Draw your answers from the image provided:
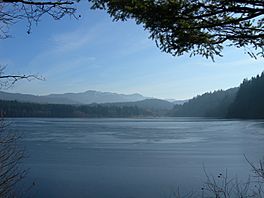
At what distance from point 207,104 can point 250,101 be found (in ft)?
155

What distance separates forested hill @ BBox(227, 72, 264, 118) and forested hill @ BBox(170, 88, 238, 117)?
18.7m

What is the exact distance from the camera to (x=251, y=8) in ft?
12.9

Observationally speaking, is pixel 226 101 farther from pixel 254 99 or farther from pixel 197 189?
pixel 197 189

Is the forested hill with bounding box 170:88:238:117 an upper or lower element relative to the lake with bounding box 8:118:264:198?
upper

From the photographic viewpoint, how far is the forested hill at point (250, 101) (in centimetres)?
7643

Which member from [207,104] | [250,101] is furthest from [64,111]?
[250,101]

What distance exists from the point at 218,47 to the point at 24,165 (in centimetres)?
1334

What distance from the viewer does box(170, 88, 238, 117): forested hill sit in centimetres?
10934

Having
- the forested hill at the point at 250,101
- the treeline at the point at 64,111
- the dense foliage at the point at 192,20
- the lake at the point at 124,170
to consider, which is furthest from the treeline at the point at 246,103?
the dense foliage at the point at 192,20

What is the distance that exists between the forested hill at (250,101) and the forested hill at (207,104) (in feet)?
61.5

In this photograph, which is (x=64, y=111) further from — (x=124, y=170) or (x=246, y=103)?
(x=124, y=170)

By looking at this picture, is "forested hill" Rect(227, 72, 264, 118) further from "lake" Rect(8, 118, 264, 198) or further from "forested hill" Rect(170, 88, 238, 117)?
"lake" Rect(8, 118, 264, 198)

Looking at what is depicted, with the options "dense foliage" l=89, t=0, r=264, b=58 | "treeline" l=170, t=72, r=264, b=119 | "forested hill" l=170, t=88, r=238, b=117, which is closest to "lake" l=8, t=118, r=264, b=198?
"dense foliage" l=89, t=0, r=264, b=58

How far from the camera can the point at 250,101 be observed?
79.7 m
